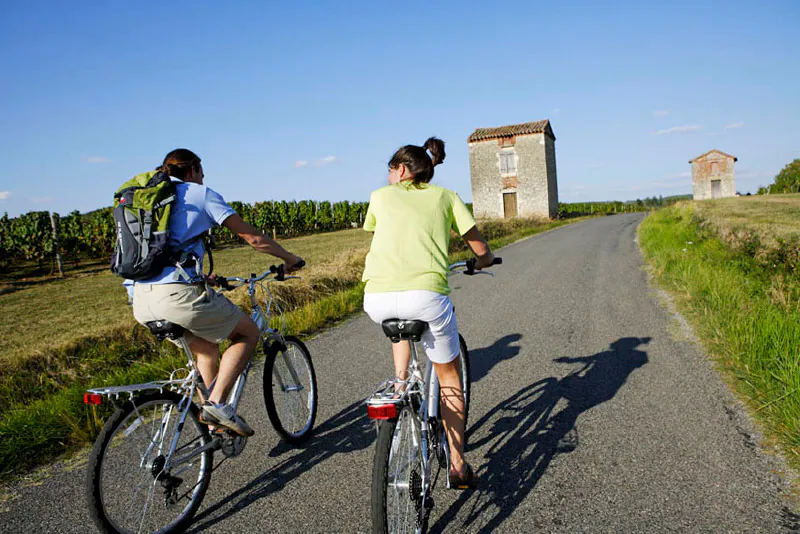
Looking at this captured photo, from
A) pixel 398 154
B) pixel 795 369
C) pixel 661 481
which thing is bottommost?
pixel 661 481

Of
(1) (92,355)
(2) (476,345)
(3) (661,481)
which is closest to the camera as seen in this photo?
(3) (661,481)

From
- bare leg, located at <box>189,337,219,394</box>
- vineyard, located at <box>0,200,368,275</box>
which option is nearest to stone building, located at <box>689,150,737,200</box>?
vineyard, located at <box>0,200,368,275</box>

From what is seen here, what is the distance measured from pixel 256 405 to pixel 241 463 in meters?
1.14

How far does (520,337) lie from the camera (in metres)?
6.62

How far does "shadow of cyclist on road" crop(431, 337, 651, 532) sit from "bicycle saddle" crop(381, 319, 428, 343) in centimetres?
105

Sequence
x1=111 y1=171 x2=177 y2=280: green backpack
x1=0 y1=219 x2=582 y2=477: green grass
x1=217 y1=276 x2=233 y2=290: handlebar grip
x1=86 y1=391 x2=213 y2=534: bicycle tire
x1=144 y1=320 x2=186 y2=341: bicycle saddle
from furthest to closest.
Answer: x1=0 y1=219 x2=582 y2=477: green grass
x1=217 y1=276 x2=233 y2=290: handlebar grip
x1=144 y1=320 x2=186 y2=341: bicycle saddle
x1=111 y1=171 x2=177 y2=280: green backpack
x1=86 y1=391 x2=213 y2=534: bicycle tire

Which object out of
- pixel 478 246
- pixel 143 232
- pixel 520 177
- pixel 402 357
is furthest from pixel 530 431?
pixel 520 177

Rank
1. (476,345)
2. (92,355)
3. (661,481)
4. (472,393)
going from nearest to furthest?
(661,481), (472,393), (476,345), (92,355)

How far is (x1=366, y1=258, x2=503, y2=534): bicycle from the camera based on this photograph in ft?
7.47

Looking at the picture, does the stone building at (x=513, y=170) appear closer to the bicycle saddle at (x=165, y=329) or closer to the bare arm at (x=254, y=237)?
the bare arm at (x=254, y=237)

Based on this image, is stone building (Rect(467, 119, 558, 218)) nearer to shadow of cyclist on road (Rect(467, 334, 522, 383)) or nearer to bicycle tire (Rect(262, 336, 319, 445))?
shadow of cyclist on road (Rect(467, 334, 522, 383))

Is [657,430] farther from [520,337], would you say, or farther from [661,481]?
[520,337]

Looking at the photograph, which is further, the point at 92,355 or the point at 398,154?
the point at 92,355

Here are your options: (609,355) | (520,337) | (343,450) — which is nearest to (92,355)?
(343,450)
